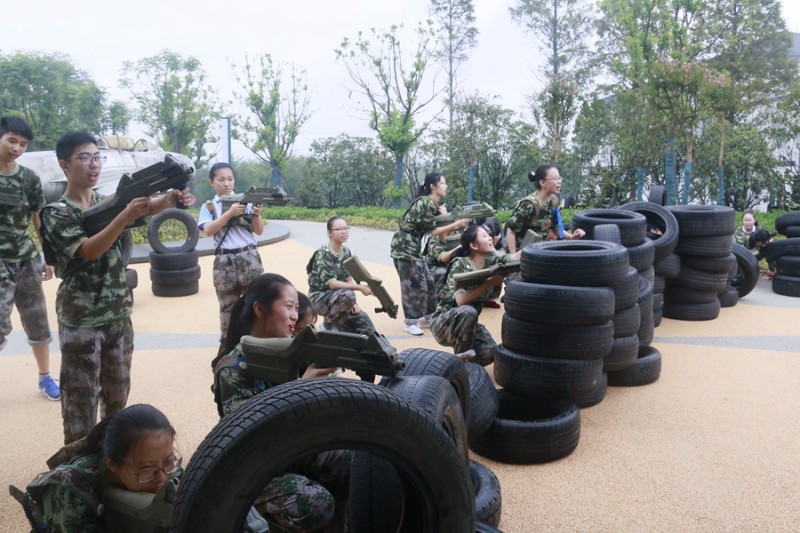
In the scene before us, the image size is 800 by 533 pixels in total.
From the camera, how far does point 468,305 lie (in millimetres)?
5055

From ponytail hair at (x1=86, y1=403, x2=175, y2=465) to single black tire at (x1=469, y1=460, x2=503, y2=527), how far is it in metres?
1.38

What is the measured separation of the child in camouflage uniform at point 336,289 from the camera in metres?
5.37

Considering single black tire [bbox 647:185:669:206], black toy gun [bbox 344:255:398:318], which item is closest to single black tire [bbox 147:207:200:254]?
black toy gun [bbox 344:255:398:318]

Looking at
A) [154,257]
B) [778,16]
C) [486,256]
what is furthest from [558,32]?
Answer: [486,256]

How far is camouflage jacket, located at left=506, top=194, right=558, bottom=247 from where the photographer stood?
262 inches

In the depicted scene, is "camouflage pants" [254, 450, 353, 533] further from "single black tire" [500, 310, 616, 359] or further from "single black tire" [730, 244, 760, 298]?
"single black tire" [730, 244, 760, 298]

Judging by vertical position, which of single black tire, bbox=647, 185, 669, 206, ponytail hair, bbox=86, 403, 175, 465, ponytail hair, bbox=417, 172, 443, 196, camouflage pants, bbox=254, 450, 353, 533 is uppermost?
ponytail hair, bbox=417, 172, 443, 196

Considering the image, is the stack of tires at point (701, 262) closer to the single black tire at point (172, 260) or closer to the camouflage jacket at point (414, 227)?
the camouflage jacket at point (414, 227)

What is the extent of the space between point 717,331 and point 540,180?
102 inches

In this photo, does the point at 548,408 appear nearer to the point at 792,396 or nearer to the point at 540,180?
the point at 792,396

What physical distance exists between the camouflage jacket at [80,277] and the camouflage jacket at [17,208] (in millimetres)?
1358

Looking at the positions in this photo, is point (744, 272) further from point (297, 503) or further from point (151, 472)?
point (151, 472)

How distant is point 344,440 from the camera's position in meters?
1.78

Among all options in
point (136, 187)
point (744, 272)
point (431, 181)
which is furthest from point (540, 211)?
point (136, 187)
